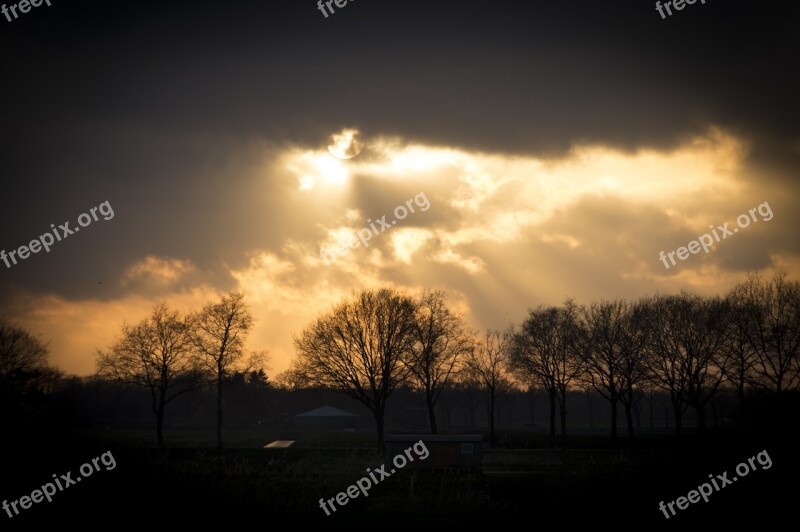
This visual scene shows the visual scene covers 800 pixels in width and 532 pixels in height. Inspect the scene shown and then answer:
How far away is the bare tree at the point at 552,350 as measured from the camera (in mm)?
82688

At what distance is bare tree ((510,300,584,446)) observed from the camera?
271 feet

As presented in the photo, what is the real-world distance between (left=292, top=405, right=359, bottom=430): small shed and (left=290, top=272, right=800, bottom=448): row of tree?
179 ft

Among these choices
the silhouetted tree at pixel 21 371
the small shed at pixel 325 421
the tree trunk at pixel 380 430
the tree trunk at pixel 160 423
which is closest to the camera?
the silhouetted tree at pixel 21 371

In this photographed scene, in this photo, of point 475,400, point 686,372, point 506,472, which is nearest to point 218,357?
point 506,472

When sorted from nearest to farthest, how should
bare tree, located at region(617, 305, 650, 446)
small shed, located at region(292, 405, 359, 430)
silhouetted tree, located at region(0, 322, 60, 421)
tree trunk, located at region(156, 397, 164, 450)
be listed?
silhouetted tree, located at region(0, 322, 60, 421) < tree trunk, located at region(156, 397, 164, 450) < bare tree, located at region(617, 305, 650, 446) < small shed, located at region(292, 405, 359, 430)

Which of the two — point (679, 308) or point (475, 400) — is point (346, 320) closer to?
point (679, 308)

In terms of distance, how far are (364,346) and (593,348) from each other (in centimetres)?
3015

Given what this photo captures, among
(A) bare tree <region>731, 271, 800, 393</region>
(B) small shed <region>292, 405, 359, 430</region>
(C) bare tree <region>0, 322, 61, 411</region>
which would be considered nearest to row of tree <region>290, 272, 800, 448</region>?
(A) bare tree <region>731, 271, 800, 393</region>

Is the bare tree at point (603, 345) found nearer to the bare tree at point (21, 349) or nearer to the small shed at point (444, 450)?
the small shed at point (444, 450)

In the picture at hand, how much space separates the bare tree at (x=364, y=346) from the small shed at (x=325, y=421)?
60.3 metres

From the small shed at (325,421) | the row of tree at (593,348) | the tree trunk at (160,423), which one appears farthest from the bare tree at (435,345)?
the small shed at (325,421)

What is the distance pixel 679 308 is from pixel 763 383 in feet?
40.6

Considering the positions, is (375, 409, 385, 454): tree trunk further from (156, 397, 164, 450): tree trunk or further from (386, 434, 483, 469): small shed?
(156, 397, 164, 450): tree trunk

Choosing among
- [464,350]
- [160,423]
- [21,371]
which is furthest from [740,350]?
[21,371]
